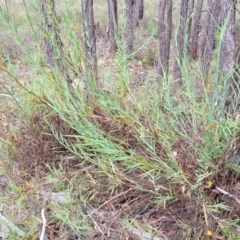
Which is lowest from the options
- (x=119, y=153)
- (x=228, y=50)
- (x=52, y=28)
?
(x=119, y=153)


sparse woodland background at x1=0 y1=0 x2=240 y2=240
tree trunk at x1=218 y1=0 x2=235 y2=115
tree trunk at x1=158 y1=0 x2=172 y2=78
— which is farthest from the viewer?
tree trunk at x1=158 y1=0 x2=172 y2=78

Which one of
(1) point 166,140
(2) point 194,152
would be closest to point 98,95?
(1) point 166,140

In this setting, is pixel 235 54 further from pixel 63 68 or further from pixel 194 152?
pixel 63 68

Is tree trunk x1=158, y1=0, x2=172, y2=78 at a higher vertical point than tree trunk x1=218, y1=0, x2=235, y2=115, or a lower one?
lower

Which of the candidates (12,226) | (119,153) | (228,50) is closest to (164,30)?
(228,50)

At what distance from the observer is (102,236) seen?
146 centimetres

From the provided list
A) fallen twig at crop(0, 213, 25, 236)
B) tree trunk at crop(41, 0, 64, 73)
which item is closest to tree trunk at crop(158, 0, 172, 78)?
tree trunk at crop(41, 0, 64, 73)

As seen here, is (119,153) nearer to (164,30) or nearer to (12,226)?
(12,226)

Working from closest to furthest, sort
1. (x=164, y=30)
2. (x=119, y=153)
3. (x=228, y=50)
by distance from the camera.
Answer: (x=119, y=153), (x=228, y=50), (x=164, y=30)

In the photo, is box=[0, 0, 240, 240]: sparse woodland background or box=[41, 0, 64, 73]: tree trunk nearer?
box=[0, 0, 240, 240]: sparse woodland background

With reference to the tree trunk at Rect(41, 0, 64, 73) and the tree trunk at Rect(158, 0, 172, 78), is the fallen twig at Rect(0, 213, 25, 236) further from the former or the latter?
the tree trunk at Rect(158, 0, 172, 78)

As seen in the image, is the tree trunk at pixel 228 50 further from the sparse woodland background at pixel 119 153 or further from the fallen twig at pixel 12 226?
the fallen twig at pixel 12 226

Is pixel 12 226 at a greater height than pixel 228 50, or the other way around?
pixel 228 50

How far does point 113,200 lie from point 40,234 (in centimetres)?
35
